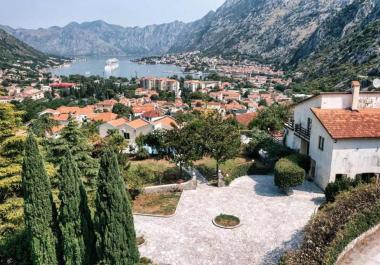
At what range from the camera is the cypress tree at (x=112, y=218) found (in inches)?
440

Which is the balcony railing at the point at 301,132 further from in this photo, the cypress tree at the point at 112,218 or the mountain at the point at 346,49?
the mountain at the point at 346,49

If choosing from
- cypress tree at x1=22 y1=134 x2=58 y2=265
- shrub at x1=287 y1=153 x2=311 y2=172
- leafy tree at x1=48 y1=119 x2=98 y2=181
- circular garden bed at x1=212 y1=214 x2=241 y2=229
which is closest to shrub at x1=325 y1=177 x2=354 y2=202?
shrub at x1=287 y1=153 x2=311 y2=172

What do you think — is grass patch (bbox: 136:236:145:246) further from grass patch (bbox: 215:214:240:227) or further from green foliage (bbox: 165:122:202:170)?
green foliage (bbox: 165:122:202:170)

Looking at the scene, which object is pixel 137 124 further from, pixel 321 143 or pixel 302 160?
pixel 321 143

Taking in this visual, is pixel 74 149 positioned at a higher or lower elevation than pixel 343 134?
lower

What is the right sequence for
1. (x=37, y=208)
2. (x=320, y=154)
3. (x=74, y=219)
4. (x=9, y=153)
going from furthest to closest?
(x=320, y=154) < (x=9, y=153) < (x=74, y=219) < (x=37, y=208)

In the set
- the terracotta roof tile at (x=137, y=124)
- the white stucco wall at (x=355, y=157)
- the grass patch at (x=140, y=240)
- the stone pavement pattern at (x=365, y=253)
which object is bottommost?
the terracotta roof tile at (x=137, y=124)

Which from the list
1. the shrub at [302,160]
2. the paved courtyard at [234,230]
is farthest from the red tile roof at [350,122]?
the paved courtyard at [234,230]

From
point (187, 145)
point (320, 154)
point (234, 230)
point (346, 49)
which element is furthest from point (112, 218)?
point (346, 49)

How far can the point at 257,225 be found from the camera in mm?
17672

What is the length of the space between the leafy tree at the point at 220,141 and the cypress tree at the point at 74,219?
42.9 ft

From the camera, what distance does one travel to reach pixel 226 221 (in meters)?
18.0

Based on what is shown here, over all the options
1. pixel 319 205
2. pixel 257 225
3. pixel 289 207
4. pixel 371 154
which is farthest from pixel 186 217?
pixel 371 154

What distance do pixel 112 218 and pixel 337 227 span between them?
8405 mm
